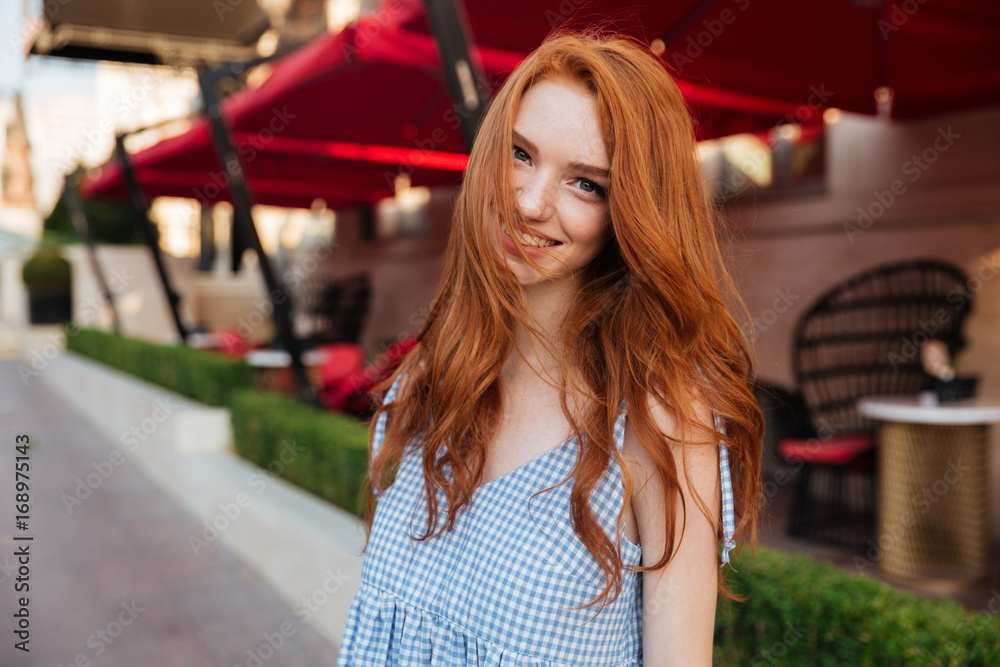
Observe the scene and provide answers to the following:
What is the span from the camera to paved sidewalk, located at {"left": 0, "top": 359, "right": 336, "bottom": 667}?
3662 mm

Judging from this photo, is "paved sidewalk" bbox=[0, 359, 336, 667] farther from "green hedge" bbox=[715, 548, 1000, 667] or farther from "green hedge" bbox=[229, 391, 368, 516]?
"green hedge" bbox=[715, 548, 1000, 667]

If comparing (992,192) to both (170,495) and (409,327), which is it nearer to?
(170,495)

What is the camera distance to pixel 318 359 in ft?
25.7

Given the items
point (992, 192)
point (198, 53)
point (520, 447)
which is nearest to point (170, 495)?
point (520, 447)

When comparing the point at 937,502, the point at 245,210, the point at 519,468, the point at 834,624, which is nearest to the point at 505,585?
the point at 519,468

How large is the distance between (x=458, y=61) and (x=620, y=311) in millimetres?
2161

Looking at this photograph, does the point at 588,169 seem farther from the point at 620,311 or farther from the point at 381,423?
the point at 381,423

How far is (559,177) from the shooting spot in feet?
4.05

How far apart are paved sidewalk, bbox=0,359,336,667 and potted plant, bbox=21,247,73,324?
33.5 ft

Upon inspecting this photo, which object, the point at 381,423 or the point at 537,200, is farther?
the point at 381,423

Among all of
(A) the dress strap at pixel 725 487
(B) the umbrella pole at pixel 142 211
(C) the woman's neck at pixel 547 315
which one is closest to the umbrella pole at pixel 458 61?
(C) the woman's neck at pixel 547 315

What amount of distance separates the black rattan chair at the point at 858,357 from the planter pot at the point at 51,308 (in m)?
14.6

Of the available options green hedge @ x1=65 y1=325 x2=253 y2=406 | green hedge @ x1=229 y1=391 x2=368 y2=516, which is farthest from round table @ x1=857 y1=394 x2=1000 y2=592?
green hedge @ x1=65 y1=325 x2=253 y2=406

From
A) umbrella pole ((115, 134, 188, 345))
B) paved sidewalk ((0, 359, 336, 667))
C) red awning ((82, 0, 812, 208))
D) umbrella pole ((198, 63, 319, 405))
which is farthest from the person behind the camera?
umbrella pole ((115, 134, 188, 345))
